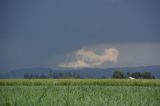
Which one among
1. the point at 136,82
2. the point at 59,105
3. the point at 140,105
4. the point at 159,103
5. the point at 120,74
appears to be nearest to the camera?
the point at 59,105

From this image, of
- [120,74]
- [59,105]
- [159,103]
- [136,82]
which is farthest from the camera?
[120,74]

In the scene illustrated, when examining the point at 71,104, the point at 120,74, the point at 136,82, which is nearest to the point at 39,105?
the point at 71,104

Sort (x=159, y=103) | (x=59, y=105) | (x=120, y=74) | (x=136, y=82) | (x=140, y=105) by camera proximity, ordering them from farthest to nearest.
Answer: (x=120, y=74), (x=136, y=82), (x=159, y=103), (x=140, y=105), (x=59, y=105)

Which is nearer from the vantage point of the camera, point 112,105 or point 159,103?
point 112,105

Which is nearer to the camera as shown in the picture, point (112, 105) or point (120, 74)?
point (112, 105)

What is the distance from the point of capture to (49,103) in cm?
549

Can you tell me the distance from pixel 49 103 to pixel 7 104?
0.73 metres

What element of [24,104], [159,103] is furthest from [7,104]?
[159,103]

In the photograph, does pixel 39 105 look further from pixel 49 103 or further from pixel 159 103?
pixel 159 103

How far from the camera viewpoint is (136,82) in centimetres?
2980

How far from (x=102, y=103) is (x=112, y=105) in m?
0.24

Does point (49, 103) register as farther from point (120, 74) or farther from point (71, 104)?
point (120, 74)

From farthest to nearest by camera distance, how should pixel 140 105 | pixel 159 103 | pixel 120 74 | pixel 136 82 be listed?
pixel 120 74
pixel 136 82
pixel 159 103
pixel 140 105

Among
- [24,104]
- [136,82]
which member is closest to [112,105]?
[24,104]
